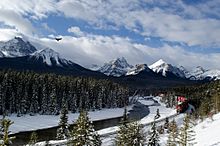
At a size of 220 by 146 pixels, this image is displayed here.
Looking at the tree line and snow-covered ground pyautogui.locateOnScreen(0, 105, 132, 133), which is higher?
the tree line

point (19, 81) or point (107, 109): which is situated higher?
point (19, 81)

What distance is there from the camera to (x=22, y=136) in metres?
83.9

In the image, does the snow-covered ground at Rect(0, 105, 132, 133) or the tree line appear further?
the tree line

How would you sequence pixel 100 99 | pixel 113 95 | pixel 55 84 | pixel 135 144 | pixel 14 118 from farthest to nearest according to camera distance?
pixel 113 95 < pixel 100 99 < pixel 55 84 < pixel 14 118 < pixel 135 144

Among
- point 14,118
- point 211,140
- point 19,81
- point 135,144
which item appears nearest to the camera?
point 135,144

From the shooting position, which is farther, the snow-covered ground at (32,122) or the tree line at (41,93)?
the tree line at (41,93)

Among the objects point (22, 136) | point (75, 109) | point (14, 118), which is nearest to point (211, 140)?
point (22, 136)

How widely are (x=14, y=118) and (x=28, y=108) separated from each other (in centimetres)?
1190

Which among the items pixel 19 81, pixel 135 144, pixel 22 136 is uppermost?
pixel 19 81

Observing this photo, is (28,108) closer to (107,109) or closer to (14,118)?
(14,118)

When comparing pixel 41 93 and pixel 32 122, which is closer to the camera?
pixel 32 122

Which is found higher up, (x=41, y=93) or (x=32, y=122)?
(x=41, y=93)

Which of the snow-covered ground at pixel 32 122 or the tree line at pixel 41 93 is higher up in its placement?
the tree line at pixel 41 93

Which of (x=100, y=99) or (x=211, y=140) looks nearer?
(x=211, y=140)
